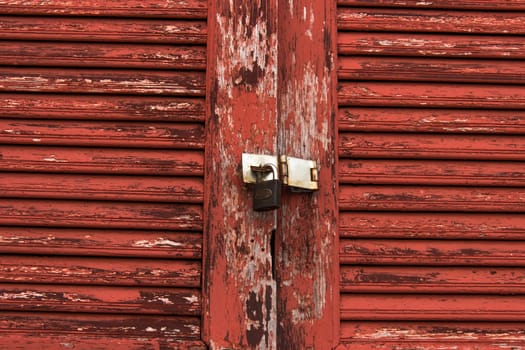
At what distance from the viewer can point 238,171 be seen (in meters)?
1.60

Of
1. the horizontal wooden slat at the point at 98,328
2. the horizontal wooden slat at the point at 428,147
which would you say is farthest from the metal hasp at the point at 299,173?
the horizontal wooden slat at the point at 98,328

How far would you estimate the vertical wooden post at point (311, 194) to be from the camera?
1.57 metres

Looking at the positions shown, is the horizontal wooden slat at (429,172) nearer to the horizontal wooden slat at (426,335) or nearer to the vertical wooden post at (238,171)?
the vertical wooden post at (238,171)

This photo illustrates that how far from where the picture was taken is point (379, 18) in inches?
68.1

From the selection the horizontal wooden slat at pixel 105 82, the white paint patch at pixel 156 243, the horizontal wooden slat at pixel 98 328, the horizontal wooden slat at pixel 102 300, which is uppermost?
the horizontal wooden slat at pixel 105 82

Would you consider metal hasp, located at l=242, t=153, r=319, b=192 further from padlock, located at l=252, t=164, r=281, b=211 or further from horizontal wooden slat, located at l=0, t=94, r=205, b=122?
horizontal wooden slat, located at l=0, t=94, r=205, b=122

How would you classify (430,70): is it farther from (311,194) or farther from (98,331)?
(98,331)

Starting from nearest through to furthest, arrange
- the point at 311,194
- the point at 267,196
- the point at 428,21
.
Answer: the point at 267,196 < the point at 311,194 < the point at 428,21

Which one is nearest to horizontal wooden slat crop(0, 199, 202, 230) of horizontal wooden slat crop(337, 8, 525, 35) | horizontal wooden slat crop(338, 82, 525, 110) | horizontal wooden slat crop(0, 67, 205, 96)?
horizontal wooden slat crop(0, 67, 205, 96)

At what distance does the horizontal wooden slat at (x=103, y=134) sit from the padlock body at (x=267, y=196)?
0.69ft

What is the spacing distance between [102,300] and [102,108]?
502mm

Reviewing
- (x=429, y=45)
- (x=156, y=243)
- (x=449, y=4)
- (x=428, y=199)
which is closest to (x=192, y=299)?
(x=156, y=243)

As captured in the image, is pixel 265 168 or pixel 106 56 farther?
pixel 106 56

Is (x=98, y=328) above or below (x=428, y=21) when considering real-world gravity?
below
